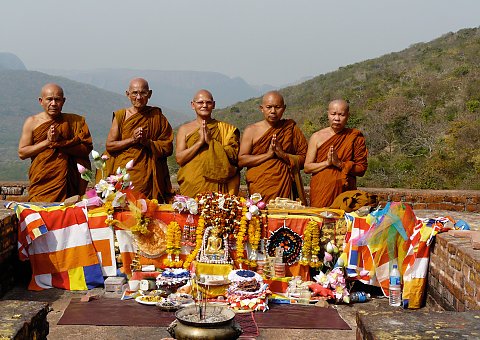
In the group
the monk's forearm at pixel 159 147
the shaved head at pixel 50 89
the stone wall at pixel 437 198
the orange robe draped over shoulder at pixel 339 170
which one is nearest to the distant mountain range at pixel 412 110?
the stone wall at pixel 437 198

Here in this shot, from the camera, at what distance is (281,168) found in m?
7.34

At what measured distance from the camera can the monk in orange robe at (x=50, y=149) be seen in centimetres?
741

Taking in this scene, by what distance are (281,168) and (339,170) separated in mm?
649

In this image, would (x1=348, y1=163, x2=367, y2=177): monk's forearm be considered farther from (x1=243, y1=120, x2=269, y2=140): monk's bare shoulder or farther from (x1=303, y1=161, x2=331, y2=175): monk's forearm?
(x1=243, y1=120, x2=269, y2=140): monk's bare shoulder

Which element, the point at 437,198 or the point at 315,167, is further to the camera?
the point at 437,198

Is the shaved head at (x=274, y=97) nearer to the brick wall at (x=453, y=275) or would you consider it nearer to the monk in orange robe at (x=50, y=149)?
the monk in orange robe at (x=50, y=149)

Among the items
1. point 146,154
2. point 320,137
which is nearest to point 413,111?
point 320,137

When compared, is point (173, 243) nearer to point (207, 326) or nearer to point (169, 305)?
point (169, 305)

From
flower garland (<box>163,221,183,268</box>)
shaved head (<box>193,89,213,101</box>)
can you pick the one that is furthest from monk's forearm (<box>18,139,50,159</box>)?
flower garland (<box>163,221,183,268</box>)

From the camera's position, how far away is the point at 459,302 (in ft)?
16.8

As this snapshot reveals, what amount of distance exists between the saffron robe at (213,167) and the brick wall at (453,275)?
Result: 2.42 meters

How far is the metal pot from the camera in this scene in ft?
12.5

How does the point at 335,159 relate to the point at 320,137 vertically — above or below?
below

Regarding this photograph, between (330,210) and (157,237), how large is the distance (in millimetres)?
1784
